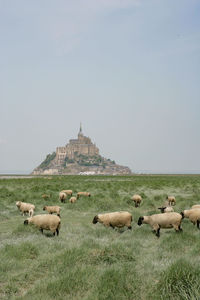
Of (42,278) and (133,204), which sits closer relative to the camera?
(42,278)

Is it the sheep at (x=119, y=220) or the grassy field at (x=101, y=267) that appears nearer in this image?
the grassy field at (x=101, y=267)

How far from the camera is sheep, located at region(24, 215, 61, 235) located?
412 inches

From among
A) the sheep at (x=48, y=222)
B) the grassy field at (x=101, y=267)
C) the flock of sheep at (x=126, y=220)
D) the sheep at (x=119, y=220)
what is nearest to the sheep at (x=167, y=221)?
the flock of sheep at (x=126, y=220)

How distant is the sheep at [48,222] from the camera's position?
10453 millimetres

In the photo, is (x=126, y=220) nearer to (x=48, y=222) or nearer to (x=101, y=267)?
(x=48, y=222)

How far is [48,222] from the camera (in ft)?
34.5

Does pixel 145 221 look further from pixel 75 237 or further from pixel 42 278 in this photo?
pixel 42 278

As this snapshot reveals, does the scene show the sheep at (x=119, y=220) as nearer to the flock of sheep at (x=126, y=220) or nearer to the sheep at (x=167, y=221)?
the flock of sheep at (x=126, y=220)

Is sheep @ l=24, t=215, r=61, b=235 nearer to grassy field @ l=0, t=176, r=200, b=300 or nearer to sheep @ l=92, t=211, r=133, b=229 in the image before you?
grassy field @ l=0, t=176, r=200, b=300

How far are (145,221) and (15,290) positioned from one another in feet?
22.5

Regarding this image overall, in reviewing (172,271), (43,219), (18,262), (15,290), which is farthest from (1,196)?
(172,271)

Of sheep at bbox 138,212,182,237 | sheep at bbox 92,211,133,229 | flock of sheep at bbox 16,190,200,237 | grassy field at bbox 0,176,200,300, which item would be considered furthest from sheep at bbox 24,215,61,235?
sheep at bbox 138,212,182,237

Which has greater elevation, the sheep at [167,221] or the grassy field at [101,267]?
the sheep at [167,221]

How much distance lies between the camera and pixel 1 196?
22.6m
